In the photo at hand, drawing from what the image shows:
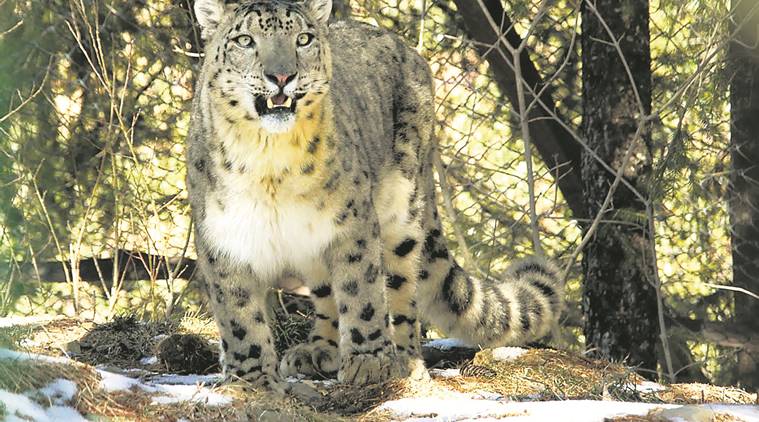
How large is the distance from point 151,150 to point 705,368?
3977 millimetres

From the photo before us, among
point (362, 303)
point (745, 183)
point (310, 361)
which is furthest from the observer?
point (745, 183)

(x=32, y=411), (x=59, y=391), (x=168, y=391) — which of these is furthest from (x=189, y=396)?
(x=32, y=411)

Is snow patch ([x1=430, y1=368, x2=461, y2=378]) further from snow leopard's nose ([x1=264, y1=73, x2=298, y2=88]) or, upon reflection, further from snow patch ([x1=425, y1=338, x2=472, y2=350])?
snow leopard's nose ([x1=264, y1=73, x2=298, y2=88])

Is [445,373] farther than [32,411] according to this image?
Yes

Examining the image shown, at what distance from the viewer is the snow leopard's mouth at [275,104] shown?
454 cm

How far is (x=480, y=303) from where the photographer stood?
230 inches

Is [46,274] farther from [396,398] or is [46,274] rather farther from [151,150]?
[396,398]

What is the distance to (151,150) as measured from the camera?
7.92m

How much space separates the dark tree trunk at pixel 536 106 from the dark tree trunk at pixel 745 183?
36.8 inches

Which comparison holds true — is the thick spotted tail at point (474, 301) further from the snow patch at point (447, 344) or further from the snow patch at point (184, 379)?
the snow patch at point (184, 379)

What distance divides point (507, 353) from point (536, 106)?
7.96ft

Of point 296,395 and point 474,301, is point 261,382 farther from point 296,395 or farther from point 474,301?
→ point 474,301

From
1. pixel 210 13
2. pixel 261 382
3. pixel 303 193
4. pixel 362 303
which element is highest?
pixel 210 13

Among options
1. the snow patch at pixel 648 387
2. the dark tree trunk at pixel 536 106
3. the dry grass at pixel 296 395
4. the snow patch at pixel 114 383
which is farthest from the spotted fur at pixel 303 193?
the dark tree trunk at pixel 536 106
